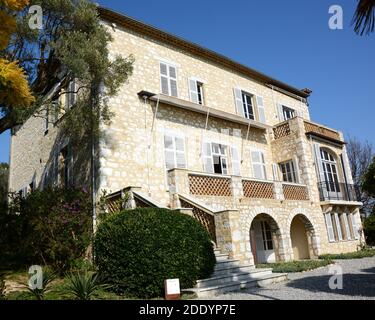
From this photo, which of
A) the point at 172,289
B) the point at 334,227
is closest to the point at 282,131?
the point at 334,227

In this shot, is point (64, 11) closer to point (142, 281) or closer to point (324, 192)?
point (142, 281)

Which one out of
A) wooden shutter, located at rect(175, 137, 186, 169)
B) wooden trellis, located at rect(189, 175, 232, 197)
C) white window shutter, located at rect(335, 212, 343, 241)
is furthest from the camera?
white window shutter, located at rect(335, 212, 343, 241)

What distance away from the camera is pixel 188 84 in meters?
14.4

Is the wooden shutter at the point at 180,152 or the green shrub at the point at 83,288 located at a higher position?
the wooden shutter at the point at 180,152

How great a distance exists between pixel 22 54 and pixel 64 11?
1795 millimetres

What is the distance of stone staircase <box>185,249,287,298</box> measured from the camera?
7009mm

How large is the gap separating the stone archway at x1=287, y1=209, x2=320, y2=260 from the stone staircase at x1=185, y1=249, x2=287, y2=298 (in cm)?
609

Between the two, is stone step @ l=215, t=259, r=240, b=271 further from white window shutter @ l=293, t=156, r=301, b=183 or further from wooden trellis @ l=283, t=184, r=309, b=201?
white window shutter @ l=293, t=156, r=301, b=183

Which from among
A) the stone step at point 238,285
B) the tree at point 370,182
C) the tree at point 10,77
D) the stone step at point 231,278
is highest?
the tree at point 10,77

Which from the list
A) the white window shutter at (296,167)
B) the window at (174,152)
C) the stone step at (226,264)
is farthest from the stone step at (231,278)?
the white window shutter at (296,167)

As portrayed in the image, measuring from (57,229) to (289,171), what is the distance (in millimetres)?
11653

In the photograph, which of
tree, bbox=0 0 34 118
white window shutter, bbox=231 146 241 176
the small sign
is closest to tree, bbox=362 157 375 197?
the small sign

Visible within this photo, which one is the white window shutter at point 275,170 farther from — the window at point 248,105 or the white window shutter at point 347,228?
the white window shutter at point 347,228

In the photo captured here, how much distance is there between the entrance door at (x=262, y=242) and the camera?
14508 millimetres
